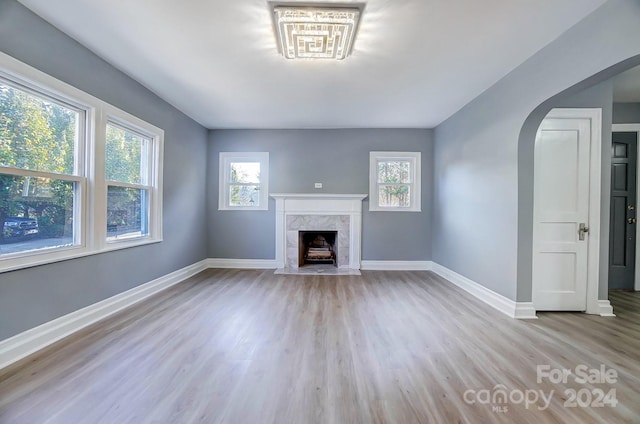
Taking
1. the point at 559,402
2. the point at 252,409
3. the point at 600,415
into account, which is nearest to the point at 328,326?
the point at 252,409

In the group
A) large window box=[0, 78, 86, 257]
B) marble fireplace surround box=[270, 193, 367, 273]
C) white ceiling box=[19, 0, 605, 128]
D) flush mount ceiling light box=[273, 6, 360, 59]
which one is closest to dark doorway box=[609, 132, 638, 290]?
white ceiling box=[19, 0, 605, 128]

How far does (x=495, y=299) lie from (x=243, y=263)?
407 cm

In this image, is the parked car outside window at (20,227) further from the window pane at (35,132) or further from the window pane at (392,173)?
the window pane at (392,173)

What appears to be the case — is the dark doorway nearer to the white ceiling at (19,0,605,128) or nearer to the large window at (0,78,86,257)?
the white ceiling at (19,0,605,128)

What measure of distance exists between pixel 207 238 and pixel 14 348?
313 centimetres

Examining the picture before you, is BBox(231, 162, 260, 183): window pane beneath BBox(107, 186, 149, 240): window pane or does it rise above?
above

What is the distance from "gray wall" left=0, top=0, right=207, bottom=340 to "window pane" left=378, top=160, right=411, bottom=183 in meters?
3.47

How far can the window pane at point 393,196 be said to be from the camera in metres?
4.92

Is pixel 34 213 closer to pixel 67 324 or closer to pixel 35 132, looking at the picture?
pixel 35 132

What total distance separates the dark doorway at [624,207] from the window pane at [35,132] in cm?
666

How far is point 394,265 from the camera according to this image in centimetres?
485

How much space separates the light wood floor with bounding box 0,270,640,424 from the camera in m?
1.45

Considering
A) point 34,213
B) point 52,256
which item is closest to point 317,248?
point 52,256

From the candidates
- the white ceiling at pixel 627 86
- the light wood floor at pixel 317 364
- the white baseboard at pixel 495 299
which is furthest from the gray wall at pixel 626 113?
the white baseboard at pixel 495 299
